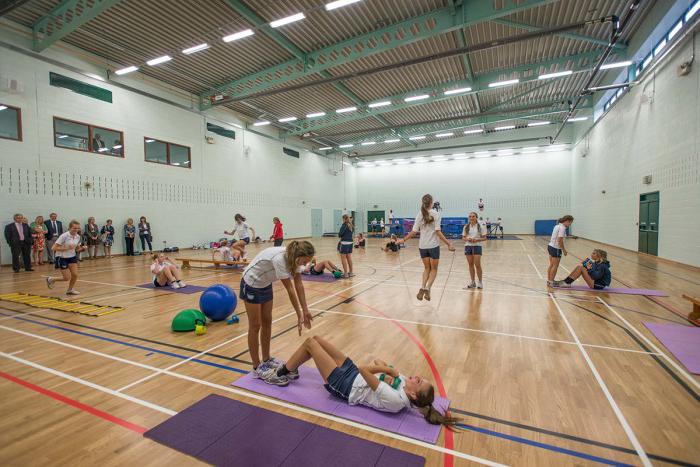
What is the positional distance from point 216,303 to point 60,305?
3.47 m

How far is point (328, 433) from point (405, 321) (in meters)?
3.02

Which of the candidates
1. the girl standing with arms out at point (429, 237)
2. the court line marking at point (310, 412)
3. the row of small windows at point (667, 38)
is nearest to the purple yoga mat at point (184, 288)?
the court line marking at point (310, 412)

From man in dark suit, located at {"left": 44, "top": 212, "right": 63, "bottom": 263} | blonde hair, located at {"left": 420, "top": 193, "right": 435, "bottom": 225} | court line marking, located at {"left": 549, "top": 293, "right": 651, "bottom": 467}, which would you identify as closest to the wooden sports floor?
court line marking, located at {"left": 549, "top": 293, "right": 651, "bottom": 467}

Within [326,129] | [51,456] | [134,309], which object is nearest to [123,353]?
[51,456]

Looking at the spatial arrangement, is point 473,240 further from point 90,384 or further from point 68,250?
point 68,250

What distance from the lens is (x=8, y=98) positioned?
10.6 metres

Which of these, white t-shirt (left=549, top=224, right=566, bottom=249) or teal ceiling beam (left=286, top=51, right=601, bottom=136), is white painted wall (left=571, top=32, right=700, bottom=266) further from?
white t-shirt (left=549, top=224, right=566, bottom=249)

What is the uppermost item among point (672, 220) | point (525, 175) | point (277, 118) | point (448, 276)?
point (277, 118)

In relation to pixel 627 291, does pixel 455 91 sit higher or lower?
higher

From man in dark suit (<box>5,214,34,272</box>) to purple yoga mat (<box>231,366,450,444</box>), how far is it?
11397mm

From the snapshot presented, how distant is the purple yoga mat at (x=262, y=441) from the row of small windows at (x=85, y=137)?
1382 centimetres

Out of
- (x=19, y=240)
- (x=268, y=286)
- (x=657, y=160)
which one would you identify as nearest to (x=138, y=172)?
(x=19, y=240)

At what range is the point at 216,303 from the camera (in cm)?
509

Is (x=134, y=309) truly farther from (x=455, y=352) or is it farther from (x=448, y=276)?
(x=448, y=276)
